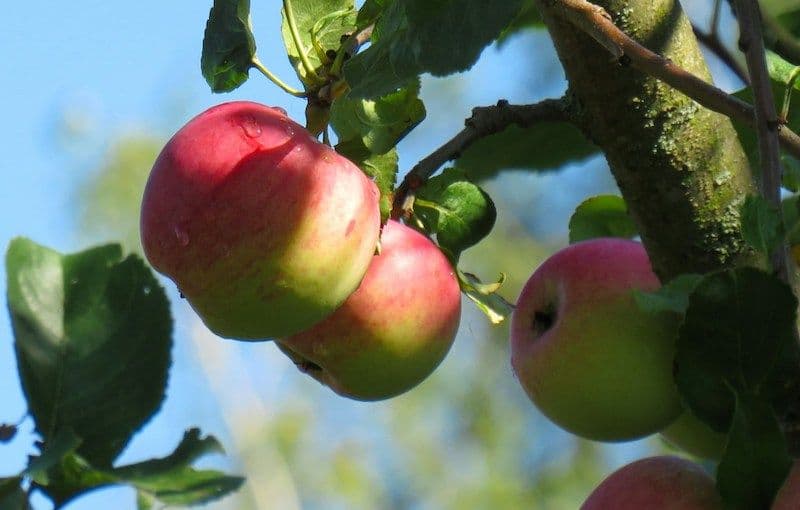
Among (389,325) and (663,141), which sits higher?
(663,141)

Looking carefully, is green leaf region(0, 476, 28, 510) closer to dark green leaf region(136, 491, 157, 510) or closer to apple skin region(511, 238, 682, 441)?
dark green leaf region(136, 491, 157, 510)

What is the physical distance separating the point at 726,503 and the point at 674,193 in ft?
0.64

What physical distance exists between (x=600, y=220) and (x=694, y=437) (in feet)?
0.75

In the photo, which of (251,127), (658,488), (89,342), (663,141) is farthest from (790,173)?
(89,342)

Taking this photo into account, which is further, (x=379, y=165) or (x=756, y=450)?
(x=379, y=165)

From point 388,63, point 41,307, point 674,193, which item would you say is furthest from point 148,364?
point 674,193

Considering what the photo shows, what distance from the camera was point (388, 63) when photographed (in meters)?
0.64

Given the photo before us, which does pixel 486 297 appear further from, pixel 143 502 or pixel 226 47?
pixel 143 502

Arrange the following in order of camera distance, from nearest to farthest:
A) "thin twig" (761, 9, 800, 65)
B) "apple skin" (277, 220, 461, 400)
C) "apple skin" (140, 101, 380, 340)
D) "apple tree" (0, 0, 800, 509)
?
"apple tree" (0, 0, 800, 509), "apple skin" (140, 101, 380, 340), "apple skin" (277, 220, 461, 400), "thin twig" (761, 9, 800, 65)

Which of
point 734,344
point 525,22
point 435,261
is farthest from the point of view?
point 525,22

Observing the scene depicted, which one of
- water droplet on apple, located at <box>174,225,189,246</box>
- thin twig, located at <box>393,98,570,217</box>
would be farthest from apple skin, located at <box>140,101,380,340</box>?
thin twig, located at <box>393,98,570,217</box>

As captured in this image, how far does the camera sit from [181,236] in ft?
2.15

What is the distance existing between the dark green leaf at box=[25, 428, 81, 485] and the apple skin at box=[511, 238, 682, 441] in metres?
0.36

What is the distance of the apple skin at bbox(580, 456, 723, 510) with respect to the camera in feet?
2.06
